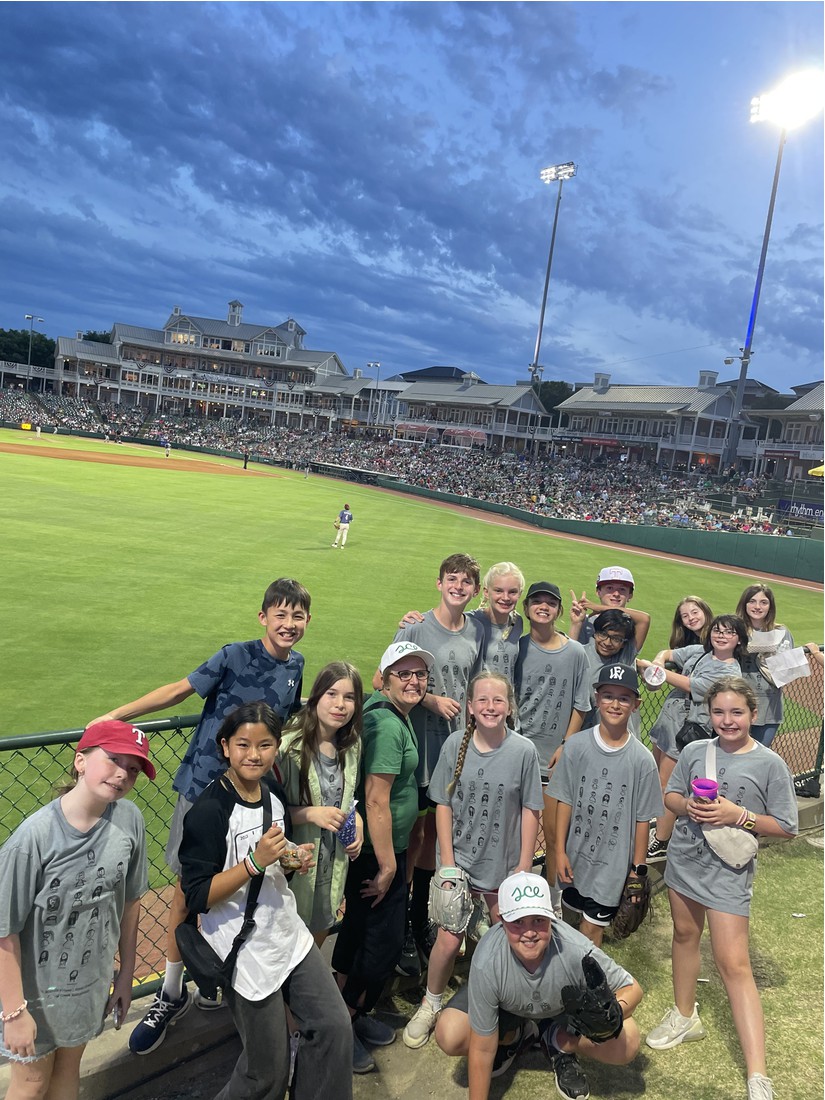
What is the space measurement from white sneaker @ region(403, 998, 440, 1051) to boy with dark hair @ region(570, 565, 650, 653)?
118 inches

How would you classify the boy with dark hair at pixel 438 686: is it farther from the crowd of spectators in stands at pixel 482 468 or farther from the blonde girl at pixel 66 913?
the crowd of spectators in stands at pixel 482 468

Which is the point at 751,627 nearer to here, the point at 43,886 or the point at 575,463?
the point at 43,886

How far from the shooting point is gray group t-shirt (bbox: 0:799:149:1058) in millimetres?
2742

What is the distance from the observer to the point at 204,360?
336ft

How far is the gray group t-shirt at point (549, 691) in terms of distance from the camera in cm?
518

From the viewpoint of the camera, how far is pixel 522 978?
3.42m

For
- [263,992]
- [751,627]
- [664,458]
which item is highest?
[664,458]

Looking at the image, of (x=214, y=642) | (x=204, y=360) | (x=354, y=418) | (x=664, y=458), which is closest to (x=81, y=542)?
(x=214, y=642)

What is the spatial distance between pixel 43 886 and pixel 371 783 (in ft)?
5.14

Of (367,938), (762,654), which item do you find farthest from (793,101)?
(367,938)

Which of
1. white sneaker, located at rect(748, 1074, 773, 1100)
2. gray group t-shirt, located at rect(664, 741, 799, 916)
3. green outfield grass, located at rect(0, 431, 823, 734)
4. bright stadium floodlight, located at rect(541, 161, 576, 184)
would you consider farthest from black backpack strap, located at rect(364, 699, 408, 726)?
bright stadium floodlight, located at rect(541, 161, 576, 184)

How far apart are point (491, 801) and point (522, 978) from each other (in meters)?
0.87

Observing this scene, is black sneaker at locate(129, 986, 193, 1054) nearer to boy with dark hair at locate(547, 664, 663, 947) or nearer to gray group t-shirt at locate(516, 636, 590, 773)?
boy with dark hair at locate(547, 664, 663, 947)

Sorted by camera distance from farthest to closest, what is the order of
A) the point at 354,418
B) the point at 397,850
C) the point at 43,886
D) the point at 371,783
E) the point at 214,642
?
1. the point at 354,418
2. the point at 214,642
3. the point at 397,850
4. the point at 371,783
5. the point at 43,886
